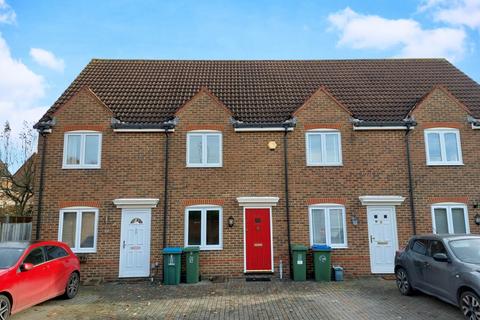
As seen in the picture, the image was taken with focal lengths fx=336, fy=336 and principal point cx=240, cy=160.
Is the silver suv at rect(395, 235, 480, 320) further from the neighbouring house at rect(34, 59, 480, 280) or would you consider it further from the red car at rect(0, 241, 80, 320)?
the red car at rect(0, 241, 80, 320)

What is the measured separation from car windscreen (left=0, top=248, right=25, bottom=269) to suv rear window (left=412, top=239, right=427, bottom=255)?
9.56 metres

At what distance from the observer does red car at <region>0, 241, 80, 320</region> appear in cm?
691

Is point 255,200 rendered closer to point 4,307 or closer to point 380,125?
point 380,125

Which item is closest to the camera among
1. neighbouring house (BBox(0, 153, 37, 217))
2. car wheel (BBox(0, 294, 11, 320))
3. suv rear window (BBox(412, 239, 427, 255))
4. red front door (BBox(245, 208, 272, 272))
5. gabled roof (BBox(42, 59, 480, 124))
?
car wheel (BBox(0, 294, 11, 320))

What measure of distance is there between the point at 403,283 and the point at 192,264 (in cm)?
628

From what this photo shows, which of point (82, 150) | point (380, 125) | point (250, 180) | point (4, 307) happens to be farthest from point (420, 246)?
point (82, 150)

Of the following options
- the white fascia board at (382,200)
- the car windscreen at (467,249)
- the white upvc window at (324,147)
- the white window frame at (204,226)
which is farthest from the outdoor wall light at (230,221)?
the car windscreen at (467,249)

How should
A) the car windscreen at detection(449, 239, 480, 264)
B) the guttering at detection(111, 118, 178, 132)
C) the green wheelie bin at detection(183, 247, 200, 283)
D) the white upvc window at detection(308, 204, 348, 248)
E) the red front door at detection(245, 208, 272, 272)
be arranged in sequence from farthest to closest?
the guttering at detection(111, 118, 178, 132), the white upvc window at detection(308, 204, 348, 248), the red front door at detection(245, 208, 272, 272), the green wheelie bin at detection(183, 247, 200, 283), the car windscreen at detection(449, 239, 480, 264)

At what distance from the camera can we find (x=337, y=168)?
12250mm

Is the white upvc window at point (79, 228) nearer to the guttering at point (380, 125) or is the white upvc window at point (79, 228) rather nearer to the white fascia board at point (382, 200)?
the white fascia board at point (382, 200)

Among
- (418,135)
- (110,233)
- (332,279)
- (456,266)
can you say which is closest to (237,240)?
(332,279)

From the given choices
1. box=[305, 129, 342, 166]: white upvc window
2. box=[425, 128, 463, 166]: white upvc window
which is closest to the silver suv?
box=[305, 129, 342, 166]: white upvc window

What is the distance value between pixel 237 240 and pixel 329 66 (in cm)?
999

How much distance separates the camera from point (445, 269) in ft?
24.0
